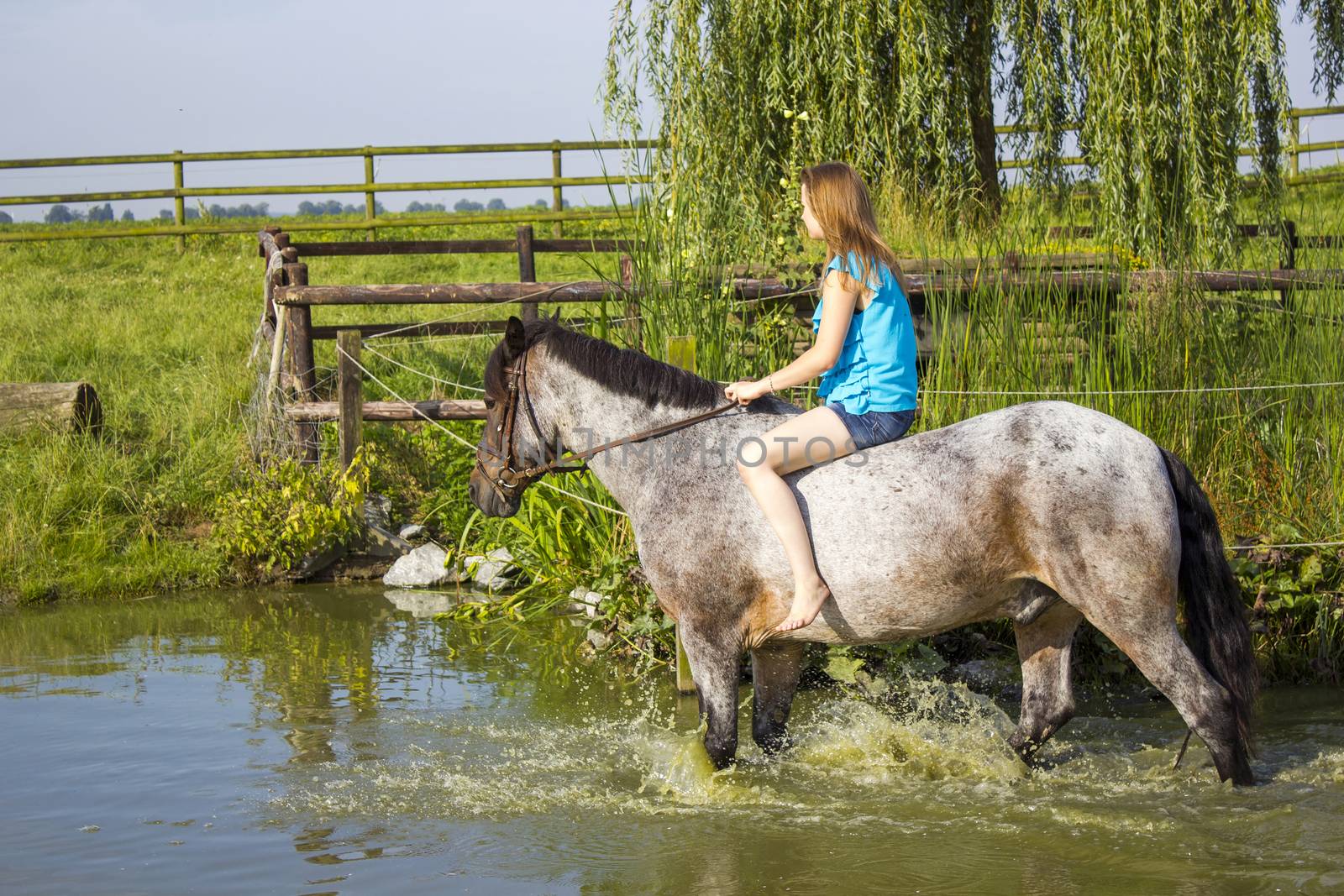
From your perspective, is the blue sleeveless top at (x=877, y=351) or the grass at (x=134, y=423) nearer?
the blue sleeveless top at (x=877, y=351)

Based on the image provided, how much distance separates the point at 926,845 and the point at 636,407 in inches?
73.3

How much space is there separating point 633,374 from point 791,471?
72 cm

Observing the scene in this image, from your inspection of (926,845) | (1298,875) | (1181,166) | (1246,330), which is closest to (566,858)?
(926,845)

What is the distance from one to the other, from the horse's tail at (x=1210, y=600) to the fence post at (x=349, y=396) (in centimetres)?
571

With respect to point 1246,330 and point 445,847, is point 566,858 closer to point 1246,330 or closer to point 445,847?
point 445,847

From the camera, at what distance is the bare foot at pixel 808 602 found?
13.5 ft

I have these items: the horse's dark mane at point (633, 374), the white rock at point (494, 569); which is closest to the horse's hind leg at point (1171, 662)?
the horse's dark mane at point (633, 374)

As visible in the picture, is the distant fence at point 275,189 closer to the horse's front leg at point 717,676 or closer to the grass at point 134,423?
the grass at point 134,423

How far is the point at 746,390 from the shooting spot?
14.0ft

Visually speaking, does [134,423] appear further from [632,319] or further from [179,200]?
[179,200]

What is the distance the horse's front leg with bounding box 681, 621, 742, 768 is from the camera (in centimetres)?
434

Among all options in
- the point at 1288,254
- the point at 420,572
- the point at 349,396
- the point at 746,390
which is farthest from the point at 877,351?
the point at 1288,254

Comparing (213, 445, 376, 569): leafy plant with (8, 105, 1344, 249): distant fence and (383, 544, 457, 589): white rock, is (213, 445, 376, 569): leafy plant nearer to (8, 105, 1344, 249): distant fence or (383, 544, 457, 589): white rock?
(383, 544, 457, 589): white rock

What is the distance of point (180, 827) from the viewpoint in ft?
13.9
